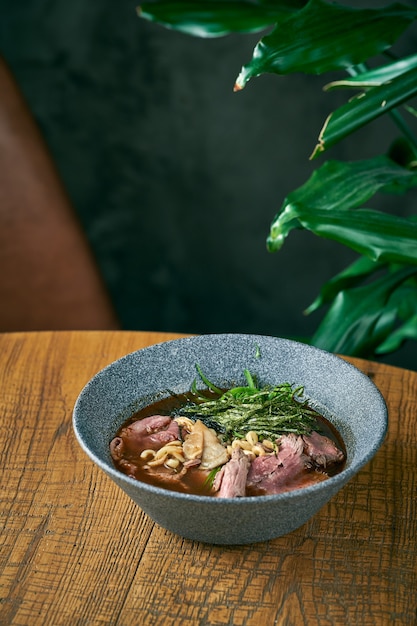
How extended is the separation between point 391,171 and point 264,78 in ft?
3.27

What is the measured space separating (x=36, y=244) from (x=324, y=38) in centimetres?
98

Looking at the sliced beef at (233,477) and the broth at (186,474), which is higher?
the sliced beef at (233,477)

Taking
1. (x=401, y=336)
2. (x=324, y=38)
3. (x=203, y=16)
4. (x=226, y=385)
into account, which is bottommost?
(x=401, y=336)

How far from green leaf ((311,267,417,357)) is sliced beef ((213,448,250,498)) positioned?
0.67 metres

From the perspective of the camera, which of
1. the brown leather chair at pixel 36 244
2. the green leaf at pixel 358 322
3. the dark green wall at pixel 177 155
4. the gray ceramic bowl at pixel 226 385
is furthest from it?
the dark green wall at pixel 177 155

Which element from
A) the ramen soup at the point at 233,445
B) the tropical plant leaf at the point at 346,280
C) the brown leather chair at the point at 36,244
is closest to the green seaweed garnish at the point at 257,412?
the ramen soup at the point at 233,445

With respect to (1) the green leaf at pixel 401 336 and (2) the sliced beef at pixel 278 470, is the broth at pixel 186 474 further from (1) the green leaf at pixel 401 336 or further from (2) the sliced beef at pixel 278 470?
(1) the green leaf at pixel 401 336

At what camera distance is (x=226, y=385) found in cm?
116

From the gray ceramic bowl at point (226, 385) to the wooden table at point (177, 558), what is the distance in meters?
0.05

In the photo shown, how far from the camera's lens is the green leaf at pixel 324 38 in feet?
4.15

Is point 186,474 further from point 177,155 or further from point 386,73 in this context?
point 177,155

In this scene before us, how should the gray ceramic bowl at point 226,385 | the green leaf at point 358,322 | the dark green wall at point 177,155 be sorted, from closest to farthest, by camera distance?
1. the gray ceramic bowl at point 226,385
2. the green leaf at point 358,322
3. the dark green wall at point 177,155

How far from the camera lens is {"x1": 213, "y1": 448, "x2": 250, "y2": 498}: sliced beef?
2.88ft

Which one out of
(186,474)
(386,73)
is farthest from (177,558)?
(386,73)
